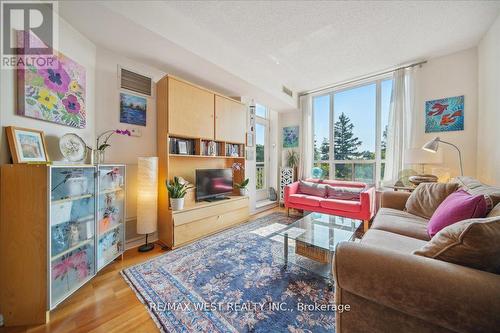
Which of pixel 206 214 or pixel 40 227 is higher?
pixel 40 227

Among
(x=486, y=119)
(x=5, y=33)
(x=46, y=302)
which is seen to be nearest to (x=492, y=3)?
(x=486, y=119)

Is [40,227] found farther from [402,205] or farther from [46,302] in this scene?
[402,205]

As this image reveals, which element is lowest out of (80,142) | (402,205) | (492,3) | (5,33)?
(402,205)

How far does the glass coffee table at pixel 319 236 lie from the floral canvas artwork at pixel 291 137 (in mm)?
2483

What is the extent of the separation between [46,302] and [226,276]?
1.25 metres

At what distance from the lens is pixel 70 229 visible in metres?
1.47

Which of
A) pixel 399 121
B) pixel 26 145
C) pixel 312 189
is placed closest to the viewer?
pixel 26 145

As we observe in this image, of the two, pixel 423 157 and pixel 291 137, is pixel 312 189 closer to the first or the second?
pixel 291 137

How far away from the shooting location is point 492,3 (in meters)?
1.91

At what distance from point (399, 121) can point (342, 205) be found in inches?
71.7

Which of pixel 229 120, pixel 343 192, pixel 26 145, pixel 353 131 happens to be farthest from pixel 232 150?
pixel 353 131

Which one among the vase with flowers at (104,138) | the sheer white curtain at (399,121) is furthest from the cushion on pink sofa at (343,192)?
the vase with flowers at (104,138)

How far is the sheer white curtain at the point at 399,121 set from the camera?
3096 mm

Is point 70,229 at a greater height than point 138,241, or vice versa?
point 70,229
